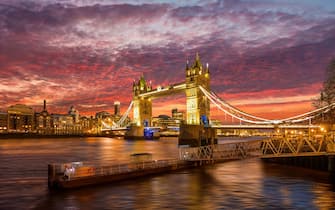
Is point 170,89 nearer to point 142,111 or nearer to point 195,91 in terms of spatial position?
point 195,91

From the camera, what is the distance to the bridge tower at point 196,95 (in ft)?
379

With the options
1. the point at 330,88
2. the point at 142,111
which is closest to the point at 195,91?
the point at 142,111

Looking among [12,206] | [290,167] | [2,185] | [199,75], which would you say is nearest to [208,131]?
[199,75]

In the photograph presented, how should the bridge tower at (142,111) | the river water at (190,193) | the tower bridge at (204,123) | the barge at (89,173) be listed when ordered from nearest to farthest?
the river water at (190,193)
the barge at (89,173)
the tower bridge at (204,123)
the bridge tower at (142,111)

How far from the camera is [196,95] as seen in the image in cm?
11781

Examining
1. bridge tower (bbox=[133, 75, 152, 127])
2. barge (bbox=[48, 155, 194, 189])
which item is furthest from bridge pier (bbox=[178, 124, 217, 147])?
bridge tower (bbox=[133, 75, 152, 127])

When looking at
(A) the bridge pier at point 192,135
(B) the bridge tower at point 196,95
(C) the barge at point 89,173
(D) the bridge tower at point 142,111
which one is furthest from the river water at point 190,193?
(D) the bridge tower at point 142,111

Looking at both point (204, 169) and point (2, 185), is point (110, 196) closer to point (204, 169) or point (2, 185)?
point (2, 185)

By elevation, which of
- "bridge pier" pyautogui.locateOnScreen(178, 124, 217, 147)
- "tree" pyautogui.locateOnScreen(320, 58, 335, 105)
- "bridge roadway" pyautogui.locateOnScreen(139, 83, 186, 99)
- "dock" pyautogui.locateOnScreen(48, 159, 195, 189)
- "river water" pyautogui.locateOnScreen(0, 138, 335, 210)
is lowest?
"river water" pyautogui.locateOnScreen(0, 138, 335, 210)

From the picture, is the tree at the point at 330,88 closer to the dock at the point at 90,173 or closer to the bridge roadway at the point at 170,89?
the dock at the point at 90,173

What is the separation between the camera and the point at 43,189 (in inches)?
1078

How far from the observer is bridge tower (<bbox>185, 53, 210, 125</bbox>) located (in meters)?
116

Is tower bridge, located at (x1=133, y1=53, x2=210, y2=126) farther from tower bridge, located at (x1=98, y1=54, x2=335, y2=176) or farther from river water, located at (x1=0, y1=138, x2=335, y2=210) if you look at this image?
river water, located at (x1=0, y1=138, x2=335, y2=210)

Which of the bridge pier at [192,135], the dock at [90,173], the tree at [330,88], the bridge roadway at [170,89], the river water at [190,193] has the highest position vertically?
the bridge roadway at [170,89]
